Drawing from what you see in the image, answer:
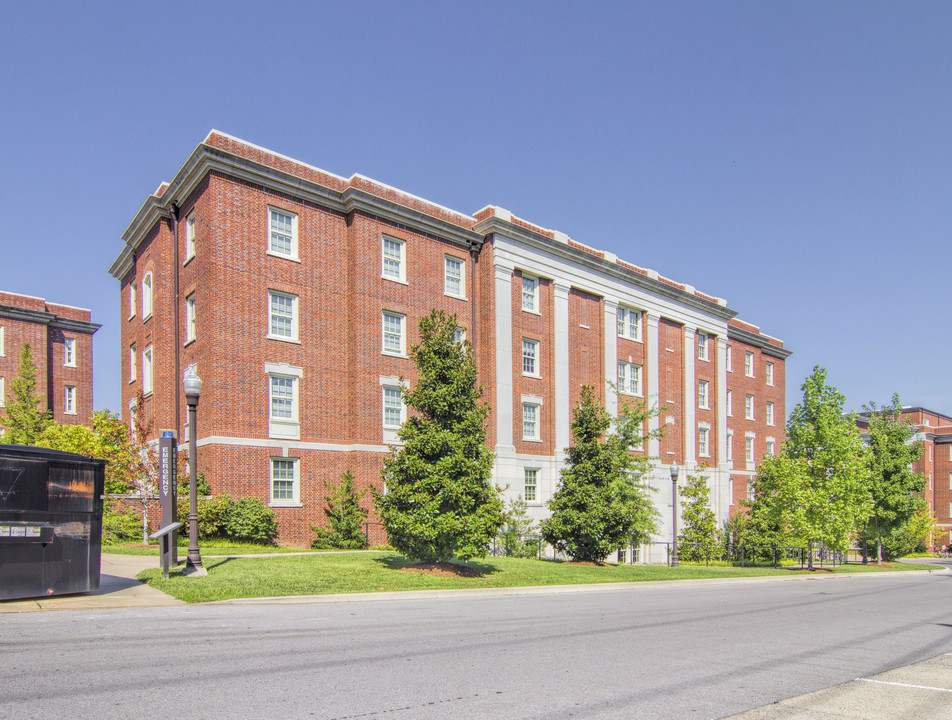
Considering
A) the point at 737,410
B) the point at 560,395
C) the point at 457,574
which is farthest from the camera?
the point at 737,410

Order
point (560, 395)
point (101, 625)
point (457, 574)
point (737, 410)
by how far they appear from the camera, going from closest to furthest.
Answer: point (101, 625) < point (457, 574) < point (560, 395) < point (737, 410)

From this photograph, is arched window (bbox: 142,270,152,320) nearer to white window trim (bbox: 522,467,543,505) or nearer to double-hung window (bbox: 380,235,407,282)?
double-hung window (bbox: 380,235,407,282)

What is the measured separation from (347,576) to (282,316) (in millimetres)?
13710

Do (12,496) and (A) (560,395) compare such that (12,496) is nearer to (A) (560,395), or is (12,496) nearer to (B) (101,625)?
(B) (101,625)

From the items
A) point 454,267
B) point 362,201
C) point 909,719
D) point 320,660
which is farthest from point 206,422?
point 909,719

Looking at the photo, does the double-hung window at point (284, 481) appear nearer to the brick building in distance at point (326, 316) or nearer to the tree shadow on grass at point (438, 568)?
the brick building in distance at point (326, 316)

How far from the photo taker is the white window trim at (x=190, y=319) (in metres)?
28.8

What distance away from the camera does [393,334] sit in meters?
32.0

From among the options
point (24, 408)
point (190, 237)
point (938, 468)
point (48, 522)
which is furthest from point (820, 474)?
point (938, 468)

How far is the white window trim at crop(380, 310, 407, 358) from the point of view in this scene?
31.4 m

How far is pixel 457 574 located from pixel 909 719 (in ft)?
47.1

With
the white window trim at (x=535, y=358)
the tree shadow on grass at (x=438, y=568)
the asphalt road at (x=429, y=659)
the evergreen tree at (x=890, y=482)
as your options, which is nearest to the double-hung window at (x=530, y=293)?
the white window trim at (x=535, y=358)

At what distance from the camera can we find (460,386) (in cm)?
2059

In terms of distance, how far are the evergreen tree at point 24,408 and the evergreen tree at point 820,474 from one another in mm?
36377
